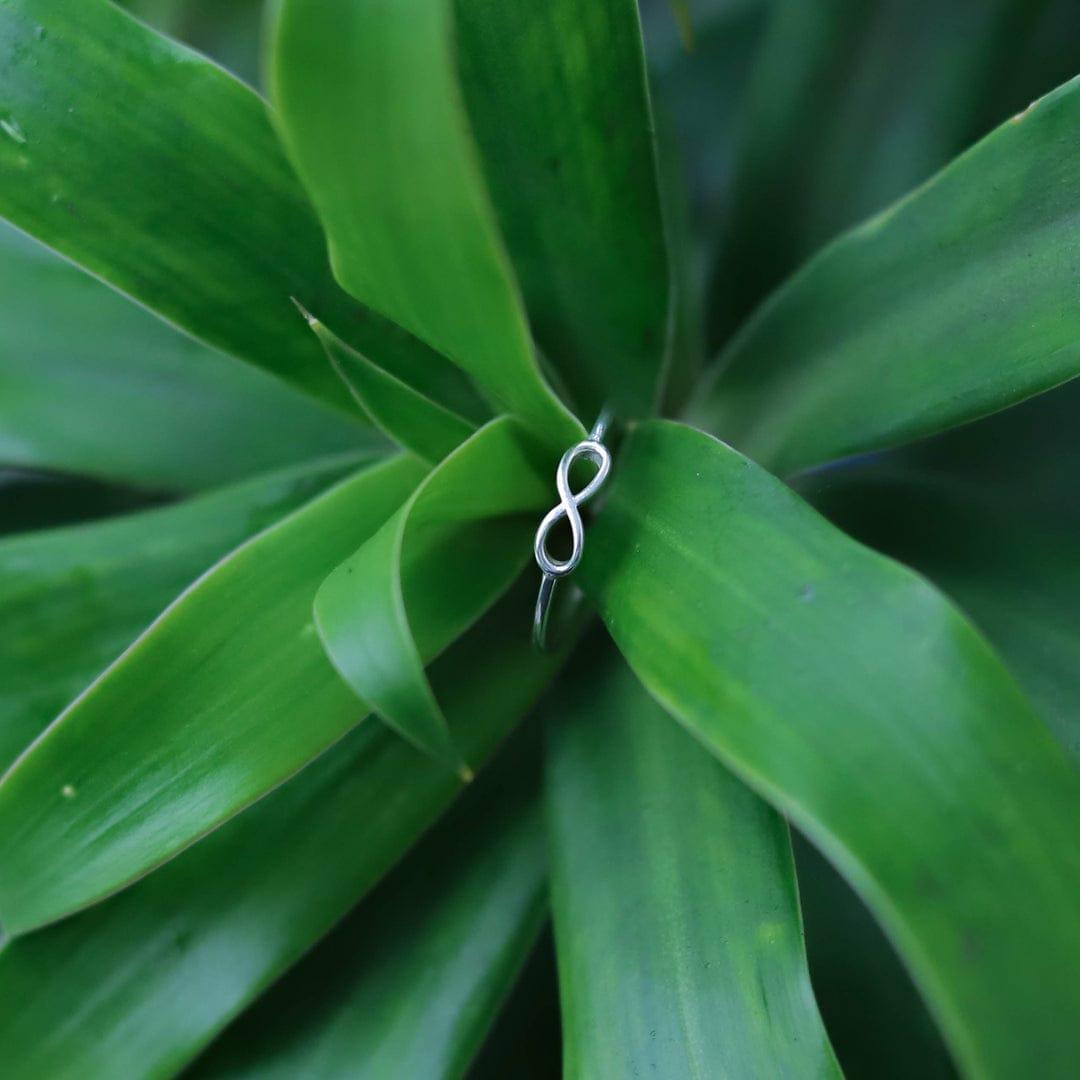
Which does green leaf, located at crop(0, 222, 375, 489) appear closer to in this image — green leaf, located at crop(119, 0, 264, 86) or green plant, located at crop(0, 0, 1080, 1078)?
green plant, located at crop(0, 0, 1080, 1078)

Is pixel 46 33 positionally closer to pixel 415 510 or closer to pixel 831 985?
pixel 415 510

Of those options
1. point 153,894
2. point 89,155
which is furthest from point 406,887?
point 89,155

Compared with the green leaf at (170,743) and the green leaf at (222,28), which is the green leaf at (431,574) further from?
the green leaf at (222,28)

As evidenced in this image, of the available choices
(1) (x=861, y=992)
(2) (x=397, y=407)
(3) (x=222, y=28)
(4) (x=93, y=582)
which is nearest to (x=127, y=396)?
(4) (x=93, y=582)

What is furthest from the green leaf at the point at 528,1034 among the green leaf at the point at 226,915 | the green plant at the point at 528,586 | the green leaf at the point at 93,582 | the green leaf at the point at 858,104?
the green leaf at the point at 858,104

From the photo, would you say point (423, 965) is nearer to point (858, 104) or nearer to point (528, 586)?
point (528, 586)

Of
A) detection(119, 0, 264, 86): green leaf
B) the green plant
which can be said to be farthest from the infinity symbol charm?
detection(119, 0, 264, 86): green leaf
